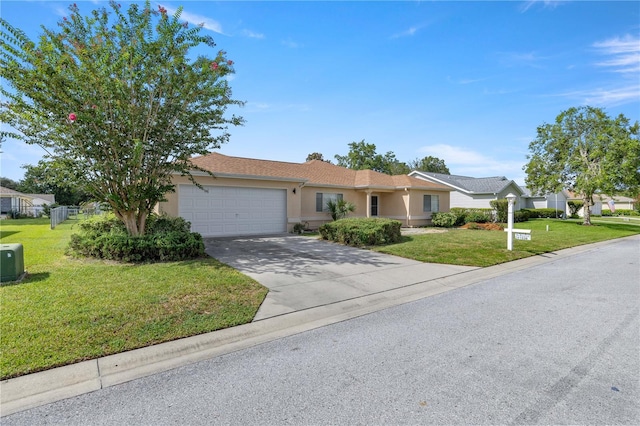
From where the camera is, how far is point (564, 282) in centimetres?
700

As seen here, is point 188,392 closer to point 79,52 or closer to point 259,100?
point 79,52

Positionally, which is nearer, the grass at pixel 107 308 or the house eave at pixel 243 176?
the grass at pixel 107 308

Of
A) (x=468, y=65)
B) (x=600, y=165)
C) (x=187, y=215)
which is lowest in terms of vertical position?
(x=187, y=215)

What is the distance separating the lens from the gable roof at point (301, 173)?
14258 millimetres

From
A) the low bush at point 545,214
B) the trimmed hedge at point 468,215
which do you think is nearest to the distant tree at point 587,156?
the trimmed hedge at point 468,215

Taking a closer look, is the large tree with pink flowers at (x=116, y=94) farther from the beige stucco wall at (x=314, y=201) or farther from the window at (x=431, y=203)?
the window at (x=431, y=203)

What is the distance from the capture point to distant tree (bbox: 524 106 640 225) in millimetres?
20422

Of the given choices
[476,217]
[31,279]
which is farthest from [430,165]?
[31,279]

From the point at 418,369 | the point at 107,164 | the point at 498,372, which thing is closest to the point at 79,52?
the point at 107,164

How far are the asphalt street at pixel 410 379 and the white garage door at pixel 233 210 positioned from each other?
10.3 metres

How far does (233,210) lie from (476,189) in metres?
23.8

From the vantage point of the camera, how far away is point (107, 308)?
4426 millimetres

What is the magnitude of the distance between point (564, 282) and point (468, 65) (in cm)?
838

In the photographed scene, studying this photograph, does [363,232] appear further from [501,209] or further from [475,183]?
[475,183]
